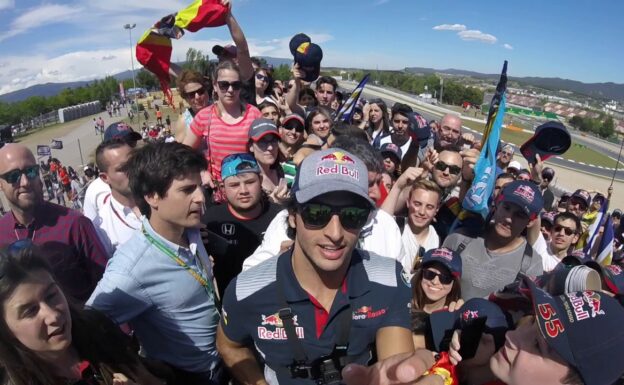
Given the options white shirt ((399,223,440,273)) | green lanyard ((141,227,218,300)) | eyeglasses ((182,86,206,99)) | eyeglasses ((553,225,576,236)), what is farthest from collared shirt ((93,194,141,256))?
eyeglasses ((553,225,576,236))

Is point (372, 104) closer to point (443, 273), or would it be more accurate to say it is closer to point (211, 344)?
point (443, 273)

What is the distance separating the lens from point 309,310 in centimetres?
201

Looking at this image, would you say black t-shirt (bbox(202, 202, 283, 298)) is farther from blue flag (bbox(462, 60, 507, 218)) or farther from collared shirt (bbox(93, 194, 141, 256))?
blue flag (bbox(462, 60, 507, 218))

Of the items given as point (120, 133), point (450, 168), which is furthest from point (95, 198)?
point (450, 168)

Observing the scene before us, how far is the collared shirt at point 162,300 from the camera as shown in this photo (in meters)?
2.43

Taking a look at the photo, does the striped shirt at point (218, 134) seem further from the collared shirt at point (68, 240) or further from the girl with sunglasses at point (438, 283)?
the girl with sunglasses at point (438, 283)

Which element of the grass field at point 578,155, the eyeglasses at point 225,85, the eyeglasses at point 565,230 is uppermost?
the eyeglasses at point 225,85

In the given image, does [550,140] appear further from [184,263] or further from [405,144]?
[184,263]

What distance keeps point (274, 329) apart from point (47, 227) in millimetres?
2213

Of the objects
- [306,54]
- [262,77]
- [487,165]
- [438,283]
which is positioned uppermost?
[306,54]

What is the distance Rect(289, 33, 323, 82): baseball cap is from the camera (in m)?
5.66

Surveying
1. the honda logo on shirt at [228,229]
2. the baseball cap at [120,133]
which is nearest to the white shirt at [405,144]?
the honda logo on shirt at [228,229]

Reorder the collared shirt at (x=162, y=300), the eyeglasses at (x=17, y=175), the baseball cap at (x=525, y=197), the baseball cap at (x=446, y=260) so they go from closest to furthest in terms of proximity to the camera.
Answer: the collared shirt at (x=162, y=300) → the eyeglasses at (x=17, y=175) → the baseball cap at (x=446, y=260) → the baseball cap at (x=525, y=197)

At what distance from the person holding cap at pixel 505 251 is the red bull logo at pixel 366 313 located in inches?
75.7
